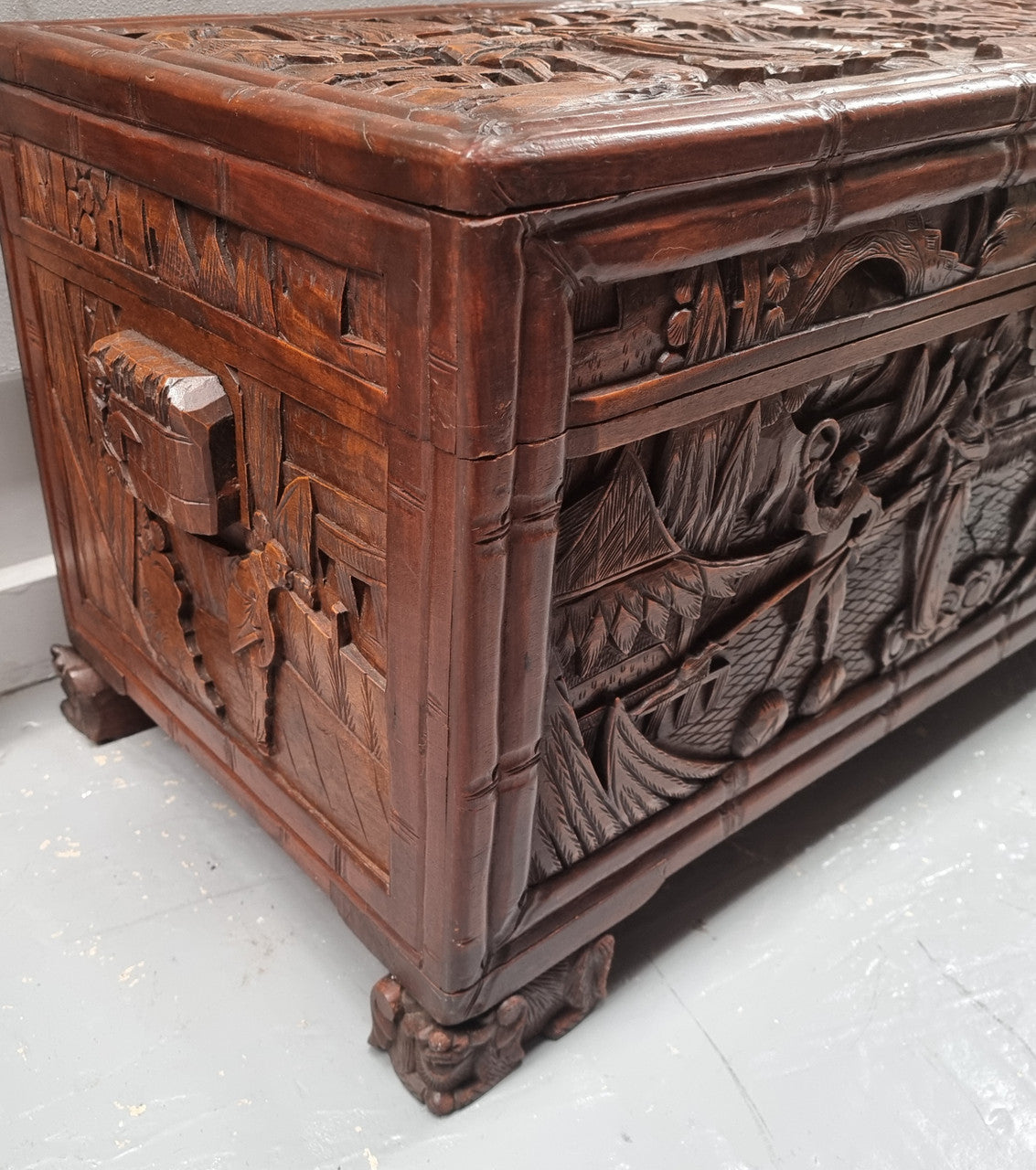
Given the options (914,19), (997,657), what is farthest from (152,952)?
(914,19)

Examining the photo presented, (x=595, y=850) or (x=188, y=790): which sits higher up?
(x=595, y=850)

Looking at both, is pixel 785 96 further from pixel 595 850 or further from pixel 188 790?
pixel 188 790

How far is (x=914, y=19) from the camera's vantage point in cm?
158

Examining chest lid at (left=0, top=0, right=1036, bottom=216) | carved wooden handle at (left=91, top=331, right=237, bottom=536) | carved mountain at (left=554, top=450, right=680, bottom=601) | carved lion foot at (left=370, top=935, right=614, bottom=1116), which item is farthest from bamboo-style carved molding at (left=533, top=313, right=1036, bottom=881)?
carved wooden handle at (left=91, top=331, right=237, bottom=536)

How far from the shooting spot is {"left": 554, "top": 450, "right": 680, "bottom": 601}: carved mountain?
1.01 meters

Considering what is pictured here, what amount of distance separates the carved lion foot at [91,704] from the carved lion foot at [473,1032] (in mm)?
676

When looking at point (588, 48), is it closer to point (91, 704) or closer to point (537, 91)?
point (537, 91)

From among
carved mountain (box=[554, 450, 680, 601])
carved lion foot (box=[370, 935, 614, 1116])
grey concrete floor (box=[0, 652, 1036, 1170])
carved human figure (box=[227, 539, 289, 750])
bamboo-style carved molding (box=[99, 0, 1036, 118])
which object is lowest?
grey concrete floor (box=[0, 652, 1036, 1170])

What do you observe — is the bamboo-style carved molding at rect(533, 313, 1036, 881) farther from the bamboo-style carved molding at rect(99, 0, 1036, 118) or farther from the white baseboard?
the white baseboard

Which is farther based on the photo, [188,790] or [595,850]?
[188,790]

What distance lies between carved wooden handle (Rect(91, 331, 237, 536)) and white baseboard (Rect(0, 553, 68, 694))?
22.9 inches

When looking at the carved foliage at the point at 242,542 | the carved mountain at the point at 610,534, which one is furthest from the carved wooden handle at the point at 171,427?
the carved mountain at the point at 610,534

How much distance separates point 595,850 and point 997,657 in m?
0.85

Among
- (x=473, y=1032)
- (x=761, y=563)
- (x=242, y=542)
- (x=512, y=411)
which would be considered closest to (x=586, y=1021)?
(x=473, y=1032)
